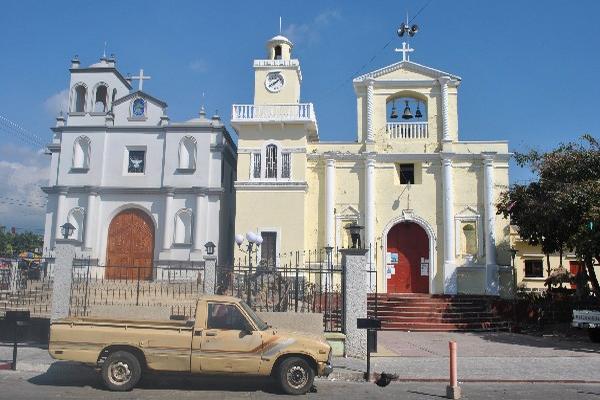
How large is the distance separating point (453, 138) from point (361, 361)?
14351 mm

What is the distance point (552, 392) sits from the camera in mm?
9781

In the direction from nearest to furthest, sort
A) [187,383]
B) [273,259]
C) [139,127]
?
[187,383]
[273,259]
[139,127]

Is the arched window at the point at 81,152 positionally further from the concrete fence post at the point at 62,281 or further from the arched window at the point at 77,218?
the concrete fence post at the point at 62,281

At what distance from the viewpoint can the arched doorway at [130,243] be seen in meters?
24.0

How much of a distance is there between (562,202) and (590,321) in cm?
380

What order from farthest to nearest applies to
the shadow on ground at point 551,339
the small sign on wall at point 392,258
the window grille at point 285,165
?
the window grille at point 285,165
the small sign on wall at point 392,258
the shadow on ground at point 551,339

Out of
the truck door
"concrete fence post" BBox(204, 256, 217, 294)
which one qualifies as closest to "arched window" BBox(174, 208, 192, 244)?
"concrete fence post" BBox(204, 256, 217, 294)

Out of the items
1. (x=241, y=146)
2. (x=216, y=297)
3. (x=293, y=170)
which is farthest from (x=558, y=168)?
(x=216, y=297)

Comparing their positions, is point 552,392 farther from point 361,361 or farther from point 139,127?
point 139,127

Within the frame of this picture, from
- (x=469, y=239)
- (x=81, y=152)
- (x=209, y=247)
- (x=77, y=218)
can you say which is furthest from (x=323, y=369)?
(x=81, y=152)

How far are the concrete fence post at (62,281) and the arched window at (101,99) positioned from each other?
47.3 feet

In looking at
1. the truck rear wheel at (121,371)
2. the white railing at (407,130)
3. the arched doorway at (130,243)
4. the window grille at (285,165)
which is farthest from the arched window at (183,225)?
the truck rear wheel at (121,371)

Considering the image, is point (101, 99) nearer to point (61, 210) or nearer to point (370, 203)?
point (61, 210)

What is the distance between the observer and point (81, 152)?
25125 mm
